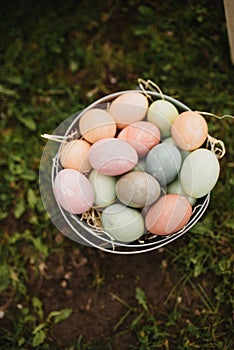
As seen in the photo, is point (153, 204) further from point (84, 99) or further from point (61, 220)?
point (84, 99)

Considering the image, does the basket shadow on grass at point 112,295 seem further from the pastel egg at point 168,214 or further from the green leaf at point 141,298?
the pastel egg at point 168,214

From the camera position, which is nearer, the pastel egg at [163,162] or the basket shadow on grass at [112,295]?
the pastel egg at [163,162]

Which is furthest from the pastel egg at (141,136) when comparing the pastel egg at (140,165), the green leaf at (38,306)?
the green leaf at (38,306)

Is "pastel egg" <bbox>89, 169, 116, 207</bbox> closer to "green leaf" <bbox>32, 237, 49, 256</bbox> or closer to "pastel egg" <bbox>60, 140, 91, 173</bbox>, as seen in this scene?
"pastel egg" <bbox>60, 140, 91, 173</bbox>

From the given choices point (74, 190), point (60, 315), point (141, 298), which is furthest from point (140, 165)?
point (60, 315)

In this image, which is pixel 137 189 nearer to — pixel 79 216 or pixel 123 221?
pixel 123 221

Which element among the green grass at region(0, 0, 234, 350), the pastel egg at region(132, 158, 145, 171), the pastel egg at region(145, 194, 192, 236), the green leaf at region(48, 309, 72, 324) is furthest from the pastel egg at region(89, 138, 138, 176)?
the green leaf at region(48, 309, 72, 324)
